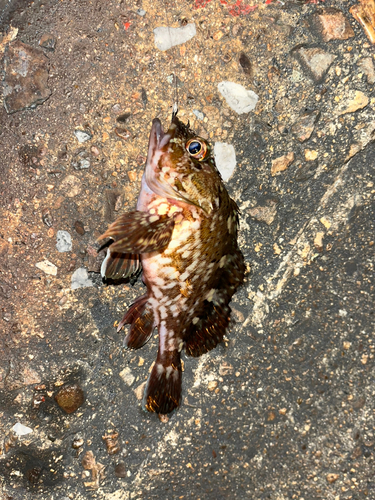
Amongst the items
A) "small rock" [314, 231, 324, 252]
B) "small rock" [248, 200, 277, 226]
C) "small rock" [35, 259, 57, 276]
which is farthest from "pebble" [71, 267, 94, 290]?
"small rock" [314, 231, 324, 252]

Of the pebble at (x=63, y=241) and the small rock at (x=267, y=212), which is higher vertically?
the small rock at (x=267, y=212)

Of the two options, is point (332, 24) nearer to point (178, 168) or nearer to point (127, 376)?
point (178, 168)

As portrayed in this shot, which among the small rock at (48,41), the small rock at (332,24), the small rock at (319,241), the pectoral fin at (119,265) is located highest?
the small rock at (332,24)

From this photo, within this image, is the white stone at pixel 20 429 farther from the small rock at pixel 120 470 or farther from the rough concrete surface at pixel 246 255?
the small rock at pixel 120 470

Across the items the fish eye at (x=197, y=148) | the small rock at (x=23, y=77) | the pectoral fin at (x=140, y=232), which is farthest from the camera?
the small rock at (x=23, y=77)

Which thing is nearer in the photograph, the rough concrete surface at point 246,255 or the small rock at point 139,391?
the rough concrete surface at point 246,255

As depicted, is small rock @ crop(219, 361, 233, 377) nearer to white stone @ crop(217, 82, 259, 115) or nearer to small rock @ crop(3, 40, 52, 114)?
white stone @ crop(217, 82, 259, 115)

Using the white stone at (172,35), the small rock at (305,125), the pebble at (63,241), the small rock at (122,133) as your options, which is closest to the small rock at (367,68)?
the small rock at (305,125)
